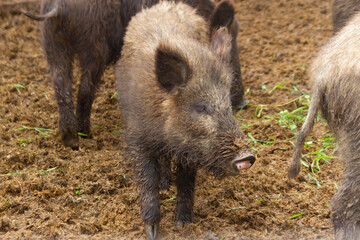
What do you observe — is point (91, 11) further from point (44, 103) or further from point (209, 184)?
point (209, 184)

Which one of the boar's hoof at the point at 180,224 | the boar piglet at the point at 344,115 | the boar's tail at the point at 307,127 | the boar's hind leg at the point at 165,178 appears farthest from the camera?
the boar's hind leg at the point at 165,178

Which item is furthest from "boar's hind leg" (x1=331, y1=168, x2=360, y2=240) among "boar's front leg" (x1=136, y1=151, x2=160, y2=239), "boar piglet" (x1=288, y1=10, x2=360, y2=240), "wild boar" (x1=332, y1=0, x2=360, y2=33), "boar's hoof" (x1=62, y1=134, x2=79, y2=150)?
"boar's hoof" (x1=62, y1=134, x2=79, y2=150)

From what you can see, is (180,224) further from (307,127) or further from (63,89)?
(63,89)

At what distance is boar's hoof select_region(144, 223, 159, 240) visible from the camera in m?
3.81

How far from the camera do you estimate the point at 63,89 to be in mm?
5152

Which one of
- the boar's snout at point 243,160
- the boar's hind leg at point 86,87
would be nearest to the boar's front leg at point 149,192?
the boar's snout at point 243,160

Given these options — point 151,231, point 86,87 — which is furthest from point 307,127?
point 86,87

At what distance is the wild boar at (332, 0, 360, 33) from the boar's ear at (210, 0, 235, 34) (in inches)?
46.0

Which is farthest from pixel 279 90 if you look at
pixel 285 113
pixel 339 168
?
pixel 339 168

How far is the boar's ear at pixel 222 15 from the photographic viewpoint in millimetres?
5090

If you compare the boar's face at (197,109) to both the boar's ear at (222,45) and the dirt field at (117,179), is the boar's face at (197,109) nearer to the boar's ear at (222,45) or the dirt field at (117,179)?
the boar's ear at (222,45)

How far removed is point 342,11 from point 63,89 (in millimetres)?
3067

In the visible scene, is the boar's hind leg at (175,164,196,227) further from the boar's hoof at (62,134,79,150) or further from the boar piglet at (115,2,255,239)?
the boar's hoof at (62,134,79,150)

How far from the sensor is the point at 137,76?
4176 mm
